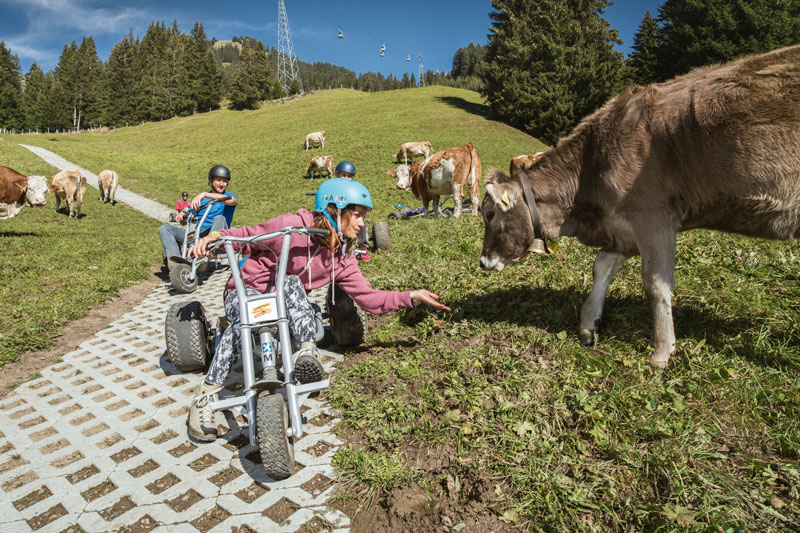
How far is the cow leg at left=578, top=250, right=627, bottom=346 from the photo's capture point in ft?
15.3

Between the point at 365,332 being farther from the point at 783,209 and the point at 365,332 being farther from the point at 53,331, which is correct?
the point at 53,331

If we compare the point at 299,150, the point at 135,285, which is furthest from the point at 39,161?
the point at 135,285

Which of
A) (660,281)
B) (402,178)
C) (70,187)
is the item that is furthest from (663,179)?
(70,187)

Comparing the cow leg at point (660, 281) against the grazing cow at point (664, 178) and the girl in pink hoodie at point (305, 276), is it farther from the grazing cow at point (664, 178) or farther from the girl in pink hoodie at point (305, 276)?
the girl in pink hoodie at point (305, 276)

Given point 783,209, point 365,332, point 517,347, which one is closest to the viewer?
point 783,209

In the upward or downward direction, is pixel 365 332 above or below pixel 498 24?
below

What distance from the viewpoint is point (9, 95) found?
88.5 meters

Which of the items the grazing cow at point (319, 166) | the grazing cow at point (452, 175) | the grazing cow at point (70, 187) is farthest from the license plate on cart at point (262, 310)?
the grazing cow at point (319, 166)

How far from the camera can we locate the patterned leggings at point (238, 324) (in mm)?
3941

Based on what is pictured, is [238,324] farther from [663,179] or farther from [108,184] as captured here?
[108,184]

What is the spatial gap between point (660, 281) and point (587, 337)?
97 centimetres

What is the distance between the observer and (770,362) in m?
3.85

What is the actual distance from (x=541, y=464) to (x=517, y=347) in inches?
62.6

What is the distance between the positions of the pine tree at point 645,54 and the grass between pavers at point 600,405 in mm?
44706
